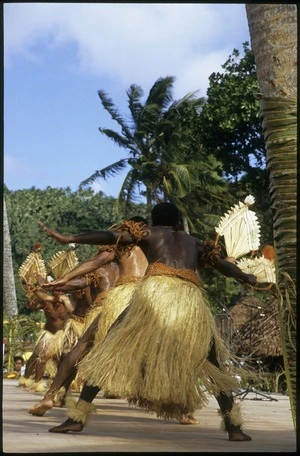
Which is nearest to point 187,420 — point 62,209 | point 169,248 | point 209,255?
point 209,255

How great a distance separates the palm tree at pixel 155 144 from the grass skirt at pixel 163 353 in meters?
21.2

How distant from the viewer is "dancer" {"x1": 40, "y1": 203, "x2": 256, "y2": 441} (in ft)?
17.2

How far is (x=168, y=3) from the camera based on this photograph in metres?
3.93

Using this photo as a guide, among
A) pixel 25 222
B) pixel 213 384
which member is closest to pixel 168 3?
pixel 213 384

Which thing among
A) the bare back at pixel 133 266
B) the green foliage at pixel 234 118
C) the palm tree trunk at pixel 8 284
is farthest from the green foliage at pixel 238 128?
the bare back at pixel 133 266

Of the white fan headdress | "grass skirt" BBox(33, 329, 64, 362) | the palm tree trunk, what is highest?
the palm tree trunk

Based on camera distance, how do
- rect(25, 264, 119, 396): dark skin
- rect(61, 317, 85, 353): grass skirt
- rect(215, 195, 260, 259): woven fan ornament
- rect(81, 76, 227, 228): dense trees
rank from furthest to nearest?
rect(81, 76, 227, 228): dense trees < rect(61, 317, 85, 353): grass skirt < rect(25, 264, 119, 396): dark skin < rect(215, 195, 260, 259): woven fan ornament

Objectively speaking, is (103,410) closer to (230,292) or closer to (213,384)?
(213,384)

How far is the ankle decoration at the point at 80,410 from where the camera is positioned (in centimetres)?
556

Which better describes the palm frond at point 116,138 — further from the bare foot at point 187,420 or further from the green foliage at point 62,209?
the bare foot at point 187,420

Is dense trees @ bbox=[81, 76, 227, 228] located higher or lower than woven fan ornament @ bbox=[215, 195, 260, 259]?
higher

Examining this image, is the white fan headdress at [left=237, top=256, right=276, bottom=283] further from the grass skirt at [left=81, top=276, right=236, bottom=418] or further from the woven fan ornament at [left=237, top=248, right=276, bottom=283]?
the grass skirt at [left=81, top=276, right=236, bottom=418]

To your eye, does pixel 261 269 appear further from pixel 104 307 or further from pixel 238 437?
pixel 104 307

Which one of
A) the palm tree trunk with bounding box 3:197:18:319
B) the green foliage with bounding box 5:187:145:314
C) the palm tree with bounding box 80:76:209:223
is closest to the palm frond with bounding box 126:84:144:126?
the palm tree with bounding box 80:76:209:223
